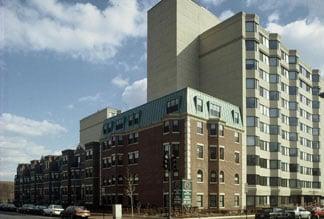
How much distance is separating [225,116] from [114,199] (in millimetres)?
22354

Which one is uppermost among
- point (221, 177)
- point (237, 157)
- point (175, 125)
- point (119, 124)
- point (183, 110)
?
point (183, 110)

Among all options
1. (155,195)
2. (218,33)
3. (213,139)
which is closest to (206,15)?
(218,33)

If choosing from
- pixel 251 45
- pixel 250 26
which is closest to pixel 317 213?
pixel 251 45

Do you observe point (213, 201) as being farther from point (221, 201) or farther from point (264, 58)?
point (264, 58)

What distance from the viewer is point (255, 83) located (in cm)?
7850

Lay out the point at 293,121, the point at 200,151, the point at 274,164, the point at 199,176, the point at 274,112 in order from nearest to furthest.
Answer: the point at 199,176
the point at 200,151
the point at 274,164
the point at 274,112
the point at 293,121

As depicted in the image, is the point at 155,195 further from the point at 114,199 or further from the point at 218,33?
the point at 218,33

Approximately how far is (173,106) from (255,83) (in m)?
17.9

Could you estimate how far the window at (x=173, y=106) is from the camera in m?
66.5

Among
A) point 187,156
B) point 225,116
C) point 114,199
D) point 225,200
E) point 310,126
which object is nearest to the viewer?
point 187,156

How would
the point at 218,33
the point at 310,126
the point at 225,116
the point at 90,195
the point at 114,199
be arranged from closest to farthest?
1. the point at 225,116
2. the point at 114,199
3. the point at 218,33
4. the point at 90,195
5. the point at 310,126

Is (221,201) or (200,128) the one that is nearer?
(200,128)

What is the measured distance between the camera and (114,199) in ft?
254

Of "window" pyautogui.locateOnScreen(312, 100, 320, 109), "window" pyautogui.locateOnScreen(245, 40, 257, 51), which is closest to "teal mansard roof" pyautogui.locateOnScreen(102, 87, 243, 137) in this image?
"window" pyautogui.locateOnScreen(245, 40, 257, 51)
